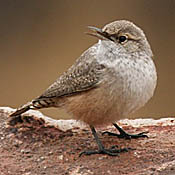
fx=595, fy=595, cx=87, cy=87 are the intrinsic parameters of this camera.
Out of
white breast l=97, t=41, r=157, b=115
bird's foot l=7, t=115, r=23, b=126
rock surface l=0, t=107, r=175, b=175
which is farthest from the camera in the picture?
bird's foot l=7, t=115, r=23, b=126

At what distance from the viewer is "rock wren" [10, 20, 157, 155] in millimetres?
6273

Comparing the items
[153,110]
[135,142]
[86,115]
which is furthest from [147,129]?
[153,110]

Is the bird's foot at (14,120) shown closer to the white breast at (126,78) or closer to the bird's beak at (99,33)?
the white breast at (126,78)

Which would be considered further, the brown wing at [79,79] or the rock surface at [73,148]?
the brown wing at [79,79]

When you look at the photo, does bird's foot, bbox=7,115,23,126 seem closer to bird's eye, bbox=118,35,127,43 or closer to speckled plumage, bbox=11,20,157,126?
speckled plumage, bbox=11,20,157,126

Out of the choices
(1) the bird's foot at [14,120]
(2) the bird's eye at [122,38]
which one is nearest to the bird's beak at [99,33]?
(2) the bird's eye at [122,38]

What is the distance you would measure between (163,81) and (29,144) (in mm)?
3796

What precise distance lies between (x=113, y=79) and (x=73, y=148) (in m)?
0.96

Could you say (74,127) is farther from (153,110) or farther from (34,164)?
(153,110)

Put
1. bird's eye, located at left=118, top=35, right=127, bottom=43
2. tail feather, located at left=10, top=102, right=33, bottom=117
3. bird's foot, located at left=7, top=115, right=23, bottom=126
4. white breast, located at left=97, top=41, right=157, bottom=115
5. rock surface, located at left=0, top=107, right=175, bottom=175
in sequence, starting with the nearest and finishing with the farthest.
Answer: rock surface, located at left=0, top=107, right=175, bottom=175 < white breast, located at left=97, top=41, right=157, bottom=115 < bird's eye, located at left=118, top=35, right=127, bottom=43 < tail feather, located at left=10, top=102, right=33, bottom=117 < bird's foot, located at left=7, top=115, right=23, bottom=126

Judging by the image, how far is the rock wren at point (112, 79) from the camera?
6.27 metres

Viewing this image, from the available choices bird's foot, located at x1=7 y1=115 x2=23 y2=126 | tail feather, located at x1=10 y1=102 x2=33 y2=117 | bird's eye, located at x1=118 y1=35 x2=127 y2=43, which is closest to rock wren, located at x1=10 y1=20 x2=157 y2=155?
bird's eye, located at x1=118 y1=35 x2=127 y2=43

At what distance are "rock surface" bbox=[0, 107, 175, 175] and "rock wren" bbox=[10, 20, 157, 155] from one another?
243 millimetres

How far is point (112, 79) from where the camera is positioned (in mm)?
6285
